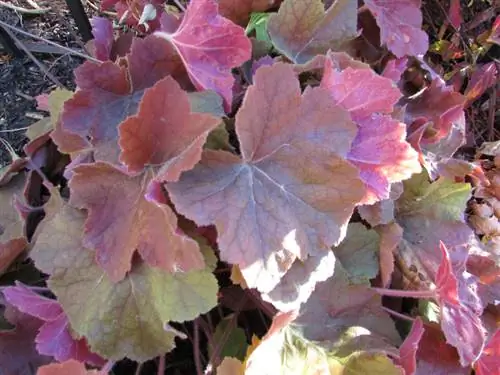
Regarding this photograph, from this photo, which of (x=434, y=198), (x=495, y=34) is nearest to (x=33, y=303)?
(x=434, y=198)

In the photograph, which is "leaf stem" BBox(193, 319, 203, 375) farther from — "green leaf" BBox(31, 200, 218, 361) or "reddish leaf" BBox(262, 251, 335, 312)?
"reddish leaf" BBox(262, 251, 335, 312)

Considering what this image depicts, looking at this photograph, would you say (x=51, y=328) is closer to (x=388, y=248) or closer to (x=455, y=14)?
(x=388, y=248)

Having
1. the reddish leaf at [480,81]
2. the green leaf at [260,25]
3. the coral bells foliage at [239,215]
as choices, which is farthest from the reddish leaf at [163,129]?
the reddish leaf at [480,81]

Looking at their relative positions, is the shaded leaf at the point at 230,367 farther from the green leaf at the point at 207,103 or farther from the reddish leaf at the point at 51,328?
the green leaf at the point at 207,103

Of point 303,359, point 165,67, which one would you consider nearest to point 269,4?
point 165,67

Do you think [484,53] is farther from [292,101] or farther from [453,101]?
[292,101]

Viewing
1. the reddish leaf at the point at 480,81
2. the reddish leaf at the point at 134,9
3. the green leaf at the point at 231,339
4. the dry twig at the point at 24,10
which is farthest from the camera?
the dry twig at the point at 24,10
